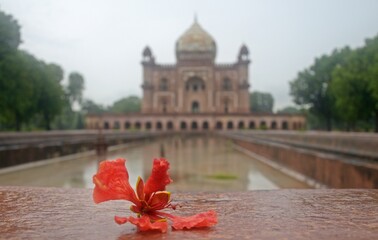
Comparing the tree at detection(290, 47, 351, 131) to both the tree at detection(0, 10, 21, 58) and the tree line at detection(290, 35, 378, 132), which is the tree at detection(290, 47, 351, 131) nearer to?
the tree line at detection(290, 35, 378, 132)

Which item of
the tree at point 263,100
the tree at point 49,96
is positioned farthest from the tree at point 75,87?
the tree at point 263,100

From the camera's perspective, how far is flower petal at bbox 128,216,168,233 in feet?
3.79

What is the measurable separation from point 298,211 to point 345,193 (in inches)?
18.1

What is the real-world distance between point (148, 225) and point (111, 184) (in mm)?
219

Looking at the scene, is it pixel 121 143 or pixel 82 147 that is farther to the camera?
pixel 121 143

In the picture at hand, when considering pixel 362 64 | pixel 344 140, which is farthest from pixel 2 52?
pixel 362 64

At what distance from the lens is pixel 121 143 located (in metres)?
18.2

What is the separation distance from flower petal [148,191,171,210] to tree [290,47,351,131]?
36159 mm

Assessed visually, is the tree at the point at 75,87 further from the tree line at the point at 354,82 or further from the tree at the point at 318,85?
the tree line at the point at 354,82

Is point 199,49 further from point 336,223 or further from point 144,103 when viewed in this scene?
point 336,223

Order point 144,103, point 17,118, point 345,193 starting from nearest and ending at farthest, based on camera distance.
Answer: point 345,193, point 17,118, point 144,103

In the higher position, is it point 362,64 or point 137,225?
point 362,64

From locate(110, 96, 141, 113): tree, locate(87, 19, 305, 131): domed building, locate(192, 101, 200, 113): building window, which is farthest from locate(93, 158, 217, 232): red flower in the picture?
locate(110, 96, 141, 113): tree

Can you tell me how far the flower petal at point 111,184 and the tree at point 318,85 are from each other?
119 feet
